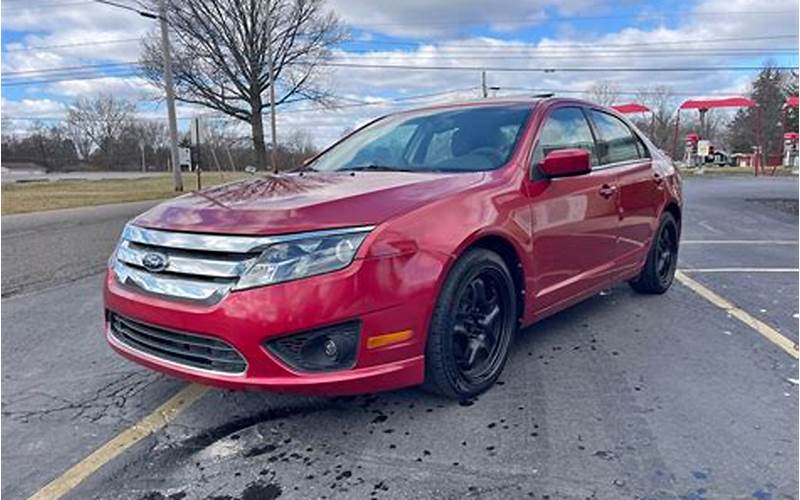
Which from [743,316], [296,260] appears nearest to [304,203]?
[296,260]

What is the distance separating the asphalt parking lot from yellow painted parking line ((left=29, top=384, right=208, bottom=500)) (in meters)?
Answer: 0.01

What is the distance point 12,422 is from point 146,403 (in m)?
0.65

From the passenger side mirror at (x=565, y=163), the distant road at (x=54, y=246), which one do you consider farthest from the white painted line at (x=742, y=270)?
the distant road at (x=54, y=246)

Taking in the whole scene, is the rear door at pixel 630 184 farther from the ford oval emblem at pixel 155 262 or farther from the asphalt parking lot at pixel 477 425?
the ford oval emblem at pixel 155 262

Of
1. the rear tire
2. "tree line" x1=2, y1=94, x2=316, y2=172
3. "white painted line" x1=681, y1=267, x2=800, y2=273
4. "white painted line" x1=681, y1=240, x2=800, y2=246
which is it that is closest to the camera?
the rear tire

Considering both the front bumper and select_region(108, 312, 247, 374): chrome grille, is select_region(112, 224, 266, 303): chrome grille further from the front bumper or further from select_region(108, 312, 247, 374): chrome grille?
select_region(108, 312, 247, 374): chrome grille

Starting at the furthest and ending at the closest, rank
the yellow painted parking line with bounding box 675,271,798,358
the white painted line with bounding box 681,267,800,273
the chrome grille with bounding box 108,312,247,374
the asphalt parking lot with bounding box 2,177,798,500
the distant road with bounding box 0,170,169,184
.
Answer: the distant road with bounding box 0,170,169,184 → the white painted line with bounding box 681,267,800,273 → the yellow painted parking line with bounding box 675,271,798,358 → the chrome grille with bounding box 108,312,247,374 → the asphalt parking lot with bounding box 2,177,798,500

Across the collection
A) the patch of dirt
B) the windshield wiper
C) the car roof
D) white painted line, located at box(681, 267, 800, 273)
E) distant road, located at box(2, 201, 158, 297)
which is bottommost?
white painted line, located at box(681, 267, 800, 273)

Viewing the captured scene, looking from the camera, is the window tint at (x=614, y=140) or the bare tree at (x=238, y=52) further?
the bare tree at (x=238, y=52)

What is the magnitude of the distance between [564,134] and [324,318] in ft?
7.46

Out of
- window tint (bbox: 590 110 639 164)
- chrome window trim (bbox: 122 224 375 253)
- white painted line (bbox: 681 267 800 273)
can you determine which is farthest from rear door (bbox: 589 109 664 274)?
chrome window trim (bbox: 122 224 375 253)

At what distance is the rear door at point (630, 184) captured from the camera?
427 cm

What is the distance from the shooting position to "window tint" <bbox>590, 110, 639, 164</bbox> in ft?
14.0

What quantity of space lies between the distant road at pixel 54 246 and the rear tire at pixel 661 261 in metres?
5.86
